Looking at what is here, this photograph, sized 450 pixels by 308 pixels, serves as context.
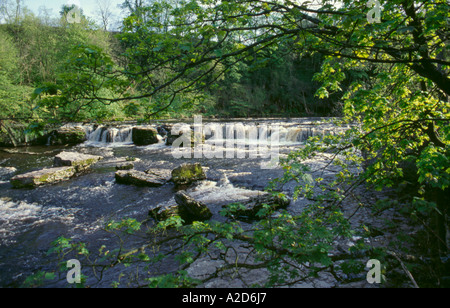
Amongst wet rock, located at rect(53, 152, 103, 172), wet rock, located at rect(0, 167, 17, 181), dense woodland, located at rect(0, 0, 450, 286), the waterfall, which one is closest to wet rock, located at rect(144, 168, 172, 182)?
wet rock, located at rect(53, 152, 103, 172)

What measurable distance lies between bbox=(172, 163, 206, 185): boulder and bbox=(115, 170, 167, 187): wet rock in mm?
575

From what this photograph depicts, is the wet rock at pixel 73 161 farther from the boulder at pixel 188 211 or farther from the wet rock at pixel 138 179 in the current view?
the boulder at pixel 188 211

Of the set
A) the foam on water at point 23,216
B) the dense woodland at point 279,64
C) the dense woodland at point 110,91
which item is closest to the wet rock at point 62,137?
the dense woodland at point 110,91

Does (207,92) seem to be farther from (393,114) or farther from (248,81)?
(248,81)

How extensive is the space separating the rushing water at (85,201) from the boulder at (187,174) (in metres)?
0.38

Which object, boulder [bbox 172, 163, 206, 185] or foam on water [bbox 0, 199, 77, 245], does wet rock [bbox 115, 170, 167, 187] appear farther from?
foam on water [bbox 0, 199, 77, 245]

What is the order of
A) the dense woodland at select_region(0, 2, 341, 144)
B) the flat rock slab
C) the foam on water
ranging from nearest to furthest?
the dense woodland at select_region(0, 2, 341, 144), the foam on water, the flat rock slab

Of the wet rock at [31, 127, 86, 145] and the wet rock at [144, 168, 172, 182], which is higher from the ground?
the wet rock at [31, 127, 86, 145]

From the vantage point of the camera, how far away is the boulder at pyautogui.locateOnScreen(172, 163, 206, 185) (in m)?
8.98

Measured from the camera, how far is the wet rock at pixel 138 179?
894cm

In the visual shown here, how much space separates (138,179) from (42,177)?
389 cm
